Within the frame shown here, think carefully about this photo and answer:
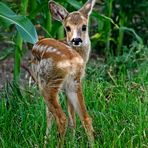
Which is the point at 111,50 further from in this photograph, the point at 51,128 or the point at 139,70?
the point at 51,128

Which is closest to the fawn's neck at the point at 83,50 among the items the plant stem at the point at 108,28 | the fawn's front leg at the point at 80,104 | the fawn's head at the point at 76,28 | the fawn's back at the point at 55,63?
the fawn's head at the point at 76,28

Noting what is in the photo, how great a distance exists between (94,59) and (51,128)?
3.44 meters

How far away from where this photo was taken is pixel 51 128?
5367 millimetres

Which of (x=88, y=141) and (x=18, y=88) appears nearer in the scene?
(x=88, y=141)

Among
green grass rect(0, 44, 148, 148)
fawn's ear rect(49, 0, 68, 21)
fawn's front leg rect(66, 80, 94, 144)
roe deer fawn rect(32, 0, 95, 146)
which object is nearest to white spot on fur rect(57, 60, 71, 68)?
roe deer fawn rect(32, 0, 95, 146)

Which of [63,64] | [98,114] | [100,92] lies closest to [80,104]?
[63,64]

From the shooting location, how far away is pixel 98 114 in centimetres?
576

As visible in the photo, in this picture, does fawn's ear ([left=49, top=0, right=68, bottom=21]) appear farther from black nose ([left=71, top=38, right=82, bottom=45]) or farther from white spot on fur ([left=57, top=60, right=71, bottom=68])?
white spot on fur ([left=57, top=60, right=71, bottom=68])

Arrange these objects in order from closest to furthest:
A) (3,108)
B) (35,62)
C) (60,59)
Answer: (60,59), (35,62), (3,108)

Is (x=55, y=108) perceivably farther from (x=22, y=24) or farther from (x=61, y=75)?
(x=22, y=24)

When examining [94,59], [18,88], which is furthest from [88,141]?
[94,59]

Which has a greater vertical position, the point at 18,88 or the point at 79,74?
the point at 79,74

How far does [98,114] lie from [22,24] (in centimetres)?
102

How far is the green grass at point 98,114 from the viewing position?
5209mm
